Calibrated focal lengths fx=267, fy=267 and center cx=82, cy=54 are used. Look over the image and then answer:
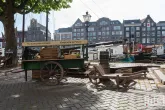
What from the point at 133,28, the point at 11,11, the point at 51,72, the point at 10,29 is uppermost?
the point at 133,28

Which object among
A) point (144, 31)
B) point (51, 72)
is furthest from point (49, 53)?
point (144, 31)

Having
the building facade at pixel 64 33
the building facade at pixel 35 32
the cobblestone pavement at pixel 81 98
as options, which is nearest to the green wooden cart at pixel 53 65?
the cobblestone pavement at pixel 81 98

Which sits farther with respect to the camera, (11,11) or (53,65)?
(11,11)

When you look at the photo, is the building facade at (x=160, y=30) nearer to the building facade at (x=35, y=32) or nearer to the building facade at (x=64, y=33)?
the building facade at (x=35, y=32)

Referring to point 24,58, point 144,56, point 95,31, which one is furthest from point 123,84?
point 95,31

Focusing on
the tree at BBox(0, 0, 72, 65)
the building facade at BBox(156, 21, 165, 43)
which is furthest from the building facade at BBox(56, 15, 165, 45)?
the tree at BBox(0, 0, 72, 65)

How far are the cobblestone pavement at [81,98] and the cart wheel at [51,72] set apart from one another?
2.68ft

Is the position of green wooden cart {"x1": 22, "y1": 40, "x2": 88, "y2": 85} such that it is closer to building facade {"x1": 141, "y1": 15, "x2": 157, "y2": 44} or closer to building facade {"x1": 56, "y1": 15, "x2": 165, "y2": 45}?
building facade {"x1": 56, "y1": 15, "x2": 165, "y2": 45}

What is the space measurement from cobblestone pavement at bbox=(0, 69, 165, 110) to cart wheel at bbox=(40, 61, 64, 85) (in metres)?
0.82

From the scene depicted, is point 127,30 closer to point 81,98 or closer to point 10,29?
point 10,29

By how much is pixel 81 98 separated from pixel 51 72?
3365mm

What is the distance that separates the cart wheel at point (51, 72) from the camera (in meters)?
10.7

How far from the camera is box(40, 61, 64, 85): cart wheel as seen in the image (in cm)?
1070

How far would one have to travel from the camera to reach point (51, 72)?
35.2 ft
